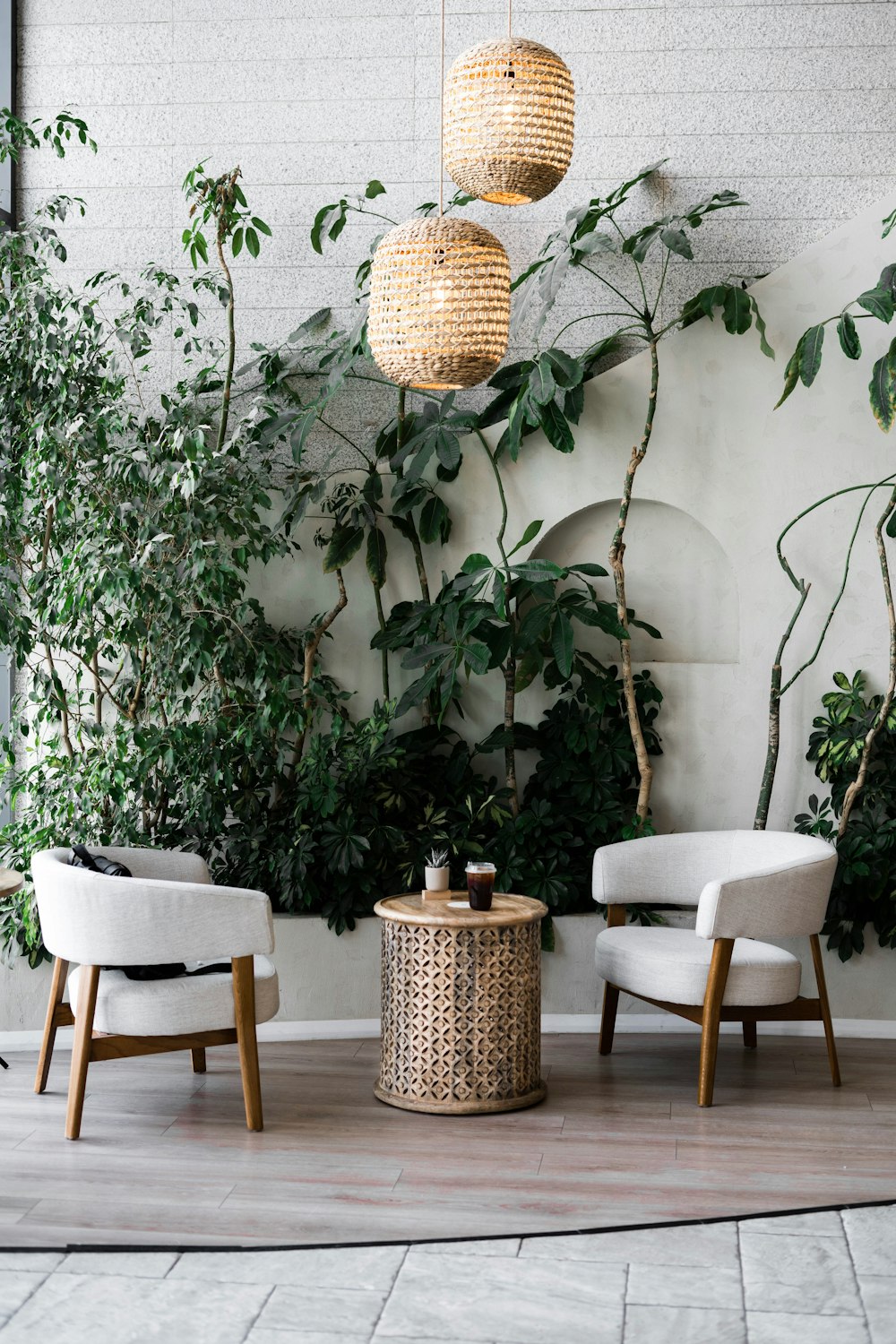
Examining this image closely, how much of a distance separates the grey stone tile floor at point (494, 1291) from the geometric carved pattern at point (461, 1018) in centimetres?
87

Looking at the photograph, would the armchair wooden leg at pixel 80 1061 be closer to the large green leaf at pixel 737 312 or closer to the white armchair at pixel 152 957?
the white armchair at pixel 152 957

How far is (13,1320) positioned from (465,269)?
266cm

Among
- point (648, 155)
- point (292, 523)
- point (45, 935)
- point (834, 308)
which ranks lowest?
point (45, 935)

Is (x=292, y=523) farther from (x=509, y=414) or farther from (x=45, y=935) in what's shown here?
(x=45, y=935)

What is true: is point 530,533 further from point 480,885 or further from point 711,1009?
point 711,1009

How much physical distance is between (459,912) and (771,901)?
980 millimetres

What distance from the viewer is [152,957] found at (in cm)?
379

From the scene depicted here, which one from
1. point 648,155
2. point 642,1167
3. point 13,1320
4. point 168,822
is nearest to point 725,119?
point 648,155

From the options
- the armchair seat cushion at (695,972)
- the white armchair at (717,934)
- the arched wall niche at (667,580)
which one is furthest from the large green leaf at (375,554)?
the armchair seat cushion at (695,972)

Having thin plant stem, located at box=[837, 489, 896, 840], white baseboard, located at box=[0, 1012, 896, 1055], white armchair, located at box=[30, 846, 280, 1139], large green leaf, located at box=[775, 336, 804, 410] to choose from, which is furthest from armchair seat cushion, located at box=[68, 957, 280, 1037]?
large green leaf, located at box=[775, 336, 804, 410]

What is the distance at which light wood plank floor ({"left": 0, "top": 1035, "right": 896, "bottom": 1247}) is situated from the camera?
3289 mm

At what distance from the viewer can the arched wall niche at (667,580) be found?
5.39 metres

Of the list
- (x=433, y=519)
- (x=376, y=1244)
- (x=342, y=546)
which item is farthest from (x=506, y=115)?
(x=376, y=1244)

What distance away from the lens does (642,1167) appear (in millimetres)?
3625
